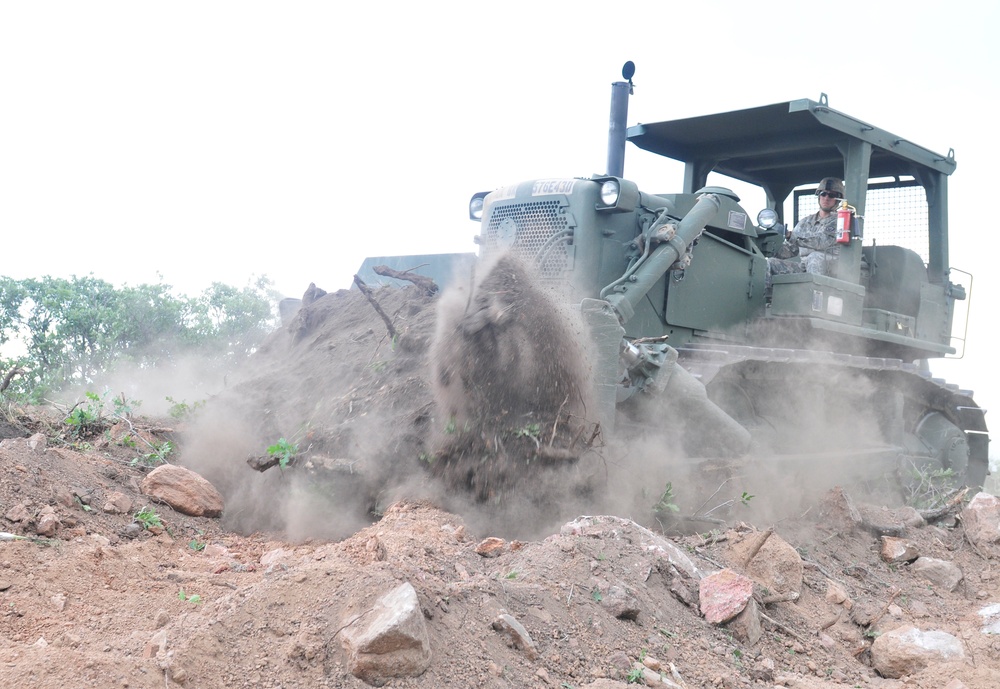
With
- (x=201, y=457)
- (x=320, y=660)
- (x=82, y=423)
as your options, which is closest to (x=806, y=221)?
(x=201, y=457)

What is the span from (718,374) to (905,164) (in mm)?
3567

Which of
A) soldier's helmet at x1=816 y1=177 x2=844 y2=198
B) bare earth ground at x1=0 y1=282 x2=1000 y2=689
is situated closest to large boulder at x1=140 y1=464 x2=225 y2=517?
bare earth ground at x1=0 y1=282 x2=1000 y2=689

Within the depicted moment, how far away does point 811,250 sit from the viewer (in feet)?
26.2

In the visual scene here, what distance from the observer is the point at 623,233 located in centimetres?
672

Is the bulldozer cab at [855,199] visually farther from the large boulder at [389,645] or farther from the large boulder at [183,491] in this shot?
the large boulder at [389,645]

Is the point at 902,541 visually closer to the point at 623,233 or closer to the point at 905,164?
the point at 623,233

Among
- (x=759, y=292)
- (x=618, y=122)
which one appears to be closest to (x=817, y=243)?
(x=759, y=292)

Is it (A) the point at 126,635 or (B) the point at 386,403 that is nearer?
(A) the point at 126,635

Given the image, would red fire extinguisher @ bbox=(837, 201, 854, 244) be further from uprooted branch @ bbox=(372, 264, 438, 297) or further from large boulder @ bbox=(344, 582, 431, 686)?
large boulder @ bbox=(344, 582, 431, 686)

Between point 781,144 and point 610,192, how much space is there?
2.46 meters

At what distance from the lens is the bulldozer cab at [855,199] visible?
297 inches

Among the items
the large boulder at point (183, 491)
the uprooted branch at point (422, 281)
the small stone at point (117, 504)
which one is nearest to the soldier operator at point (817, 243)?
the uprooted branch at point (422, 281)

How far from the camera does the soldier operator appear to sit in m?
7.81

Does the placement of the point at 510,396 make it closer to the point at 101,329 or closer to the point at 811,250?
the point at 811,250
